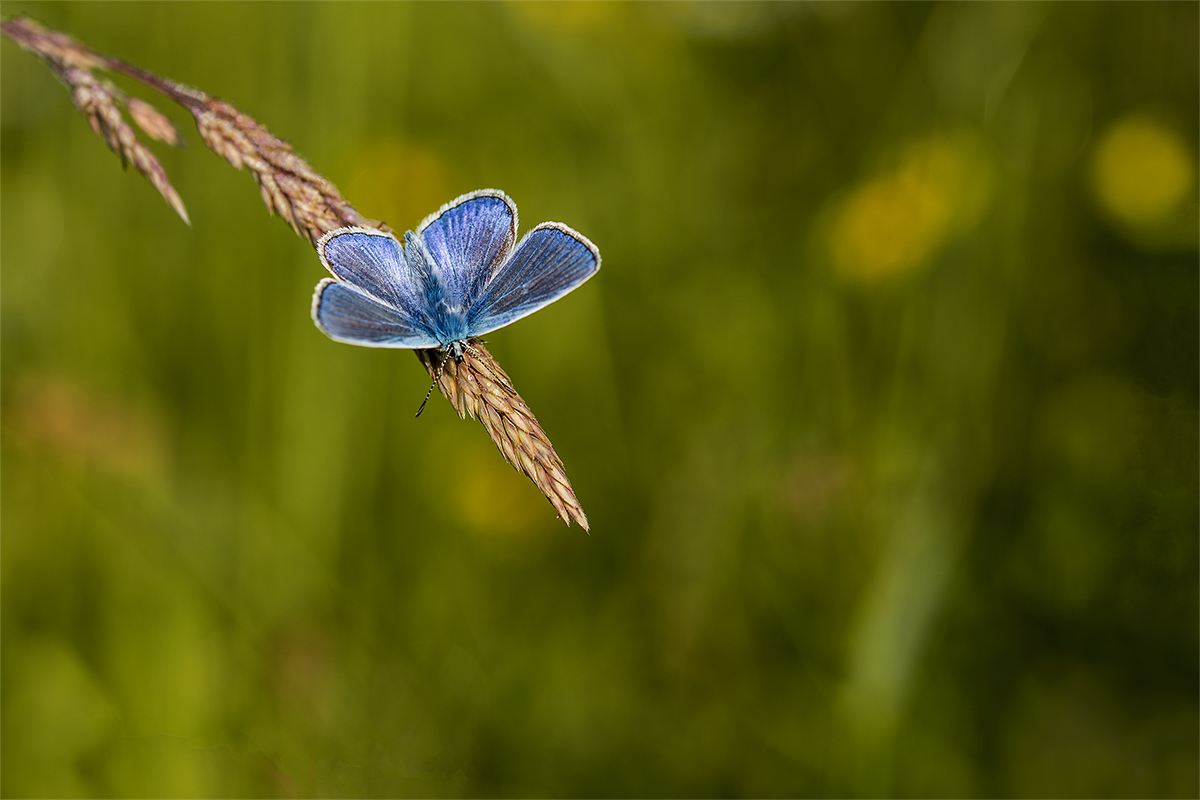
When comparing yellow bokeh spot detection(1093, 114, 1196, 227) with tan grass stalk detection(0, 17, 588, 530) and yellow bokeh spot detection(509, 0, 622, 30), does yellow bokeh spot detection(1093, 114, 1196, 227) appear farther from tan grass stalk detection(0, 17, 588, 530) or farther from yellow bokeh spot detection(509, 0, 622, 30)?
tan grass stalk detection(0, 17, 588, 530)

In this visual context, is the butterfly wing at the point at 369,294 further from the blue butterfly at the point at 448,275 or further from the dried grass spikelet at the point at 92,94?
the dried grass spikelet at the point at 92,94

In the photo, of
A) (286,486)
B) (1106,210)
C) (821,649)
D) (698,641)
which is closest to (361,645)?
(286,486)

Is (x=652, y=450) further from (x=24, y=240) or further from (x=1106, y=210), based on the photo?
(x=24, y=240)

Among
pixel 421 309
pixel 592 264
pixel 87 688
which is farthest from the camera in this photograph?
pixel 87 688

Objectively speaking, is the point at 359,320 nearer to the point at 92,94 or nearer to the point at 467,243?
the point at 467,243

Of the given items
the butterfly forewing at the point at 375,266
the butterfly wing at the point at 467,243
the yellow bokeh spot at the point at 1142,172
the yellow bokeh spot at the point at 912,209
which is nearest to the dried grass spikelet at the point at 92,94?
the butterfly forewing at the point at 375,266

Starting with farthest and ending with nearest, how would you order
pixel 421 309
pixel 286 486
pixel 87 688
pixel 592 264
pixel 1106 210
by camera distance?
pixel 1106 210 → pixel 286 486 → pixel 87 688 → pixel 421 309 → pixel 592 264

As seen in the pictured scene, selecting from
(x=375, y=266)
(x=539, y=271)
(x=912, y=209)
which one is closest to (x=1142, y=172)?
(x=912, y=209)
